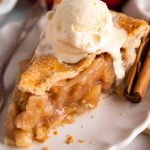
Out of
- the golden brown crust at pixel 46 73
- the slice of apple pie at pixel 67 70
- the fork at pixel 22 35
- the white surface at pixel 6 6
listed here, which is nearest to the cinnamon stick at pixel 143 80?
the slice of apple pie at pixel 67 70

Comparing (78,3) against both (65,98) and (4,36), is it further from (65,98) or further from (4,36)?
(4,36)

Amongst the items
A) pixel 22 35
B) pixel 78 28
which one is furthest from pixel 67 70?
pixel 22 35

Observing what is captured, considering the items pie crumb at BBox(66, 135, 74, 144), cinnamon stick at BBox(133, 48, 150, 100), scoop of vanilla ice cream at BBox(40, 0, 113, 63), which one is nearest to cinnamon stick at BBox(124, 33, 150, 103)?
cinnamon stick at BBox(133, 48, 150, 100)

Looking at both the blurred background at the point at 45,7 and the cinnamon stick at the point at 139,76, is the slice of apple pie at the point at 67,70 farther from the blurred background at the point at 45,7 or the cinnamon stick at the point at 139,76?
the blurred background at the point at 45,7

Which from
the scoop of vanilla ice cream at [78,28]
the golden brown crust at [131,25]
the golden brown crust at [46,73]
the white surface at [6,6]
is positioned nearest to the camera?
the golden brown crust at [46,73]

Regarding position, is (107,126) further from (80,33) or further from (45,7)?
(45,7)
